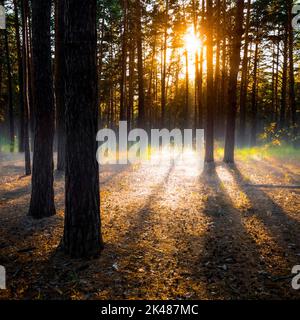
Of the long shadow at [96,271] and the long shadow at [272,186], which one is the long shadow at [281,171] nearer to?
the long shadow at [272,186]

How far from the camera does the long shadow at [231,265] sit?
3891 millimetres

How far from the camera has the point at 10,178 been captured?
38.8 feet

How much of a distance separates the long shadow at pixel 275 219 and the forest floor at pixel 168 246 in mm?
21

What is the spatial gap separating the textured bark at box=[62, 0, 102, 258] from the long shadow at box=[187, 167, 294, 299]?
6.48 feet

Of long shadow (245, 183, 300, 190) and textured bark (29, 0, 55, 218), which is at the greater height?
textured bark (29, 0, 55, 218)

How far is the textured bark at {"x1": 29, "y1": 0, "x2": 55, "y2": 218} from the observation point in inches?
249

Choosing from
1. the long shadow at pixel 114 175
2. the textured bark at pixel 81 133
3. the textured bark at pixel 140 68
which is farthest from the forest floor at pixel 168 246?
the textured bark at pixel 140 68

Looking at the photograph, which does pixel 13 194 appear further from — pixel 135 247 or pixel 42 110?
pixel 135 247

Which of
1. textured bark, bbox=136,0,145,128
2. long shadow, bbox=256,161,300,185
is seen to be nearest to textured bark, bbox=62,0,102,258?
long shadow, bbox=256,161,300,185

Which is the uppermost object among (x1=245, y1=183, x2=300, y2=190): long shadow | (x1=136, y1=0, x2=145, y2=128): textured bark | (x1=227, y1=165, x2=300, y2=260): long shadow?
(x1=136, y1=0, x2=145, y2=128): textured bark

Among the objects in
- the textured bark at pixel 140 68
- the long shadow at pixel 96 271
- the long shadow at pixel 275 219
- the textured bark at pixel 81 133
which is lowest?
the long shadow at pixel 96 271

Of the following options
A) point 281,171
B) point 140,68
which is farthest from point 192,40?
point 281,171

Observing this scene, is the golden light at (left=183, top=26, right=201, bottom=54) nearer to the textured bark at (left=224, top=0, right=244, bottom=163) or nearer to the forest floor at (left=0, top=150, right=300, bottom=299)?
the textured bark at (left=224, top=0, right=244, bottom=163)
